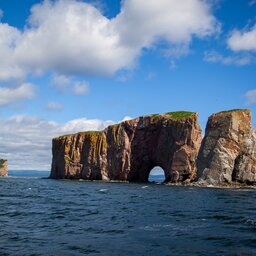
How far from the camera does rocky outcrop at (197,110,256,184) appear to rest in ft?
323

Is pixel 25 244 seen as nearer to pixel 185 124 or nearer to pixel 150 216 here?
pixel 150 216

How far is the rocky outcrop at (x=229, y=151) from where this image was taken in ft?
323

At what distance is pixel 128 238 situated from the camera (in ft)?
76.7

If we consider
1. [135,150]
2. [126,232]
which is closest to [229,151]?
[135,150]

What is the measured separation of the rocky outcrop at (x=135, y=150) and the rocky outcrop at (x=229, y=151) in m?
14.8

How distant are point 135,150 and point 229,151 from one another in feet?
140

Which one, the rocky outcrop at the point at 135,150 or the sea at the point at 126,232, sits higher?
the rocky outcrop at the point at 135,150

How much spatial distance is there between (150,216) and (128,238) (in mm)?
10564

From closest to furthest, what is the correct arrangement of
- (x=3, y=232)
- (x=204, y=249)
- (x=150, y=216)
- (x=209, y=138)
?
(x=204, y=249) < (x=3, y=232) < (x=150, y=216) < (x=209, y=138)

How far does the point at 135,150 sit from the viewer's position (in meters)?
136

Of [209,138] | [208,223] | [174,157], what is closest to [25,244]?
[208,223]

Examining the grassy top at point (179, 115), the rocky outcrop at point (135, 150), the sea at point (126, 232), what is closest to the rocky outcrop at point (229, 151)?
the rocky outcrop at point (135, 150)

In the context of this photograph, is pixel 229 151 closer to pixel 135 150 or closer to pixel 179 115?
pixel 179 115

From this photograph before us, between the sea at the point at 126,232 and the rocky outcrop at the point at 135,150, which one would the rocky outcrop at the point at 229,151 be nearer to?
the rocky outcrop at the point at 135,150
